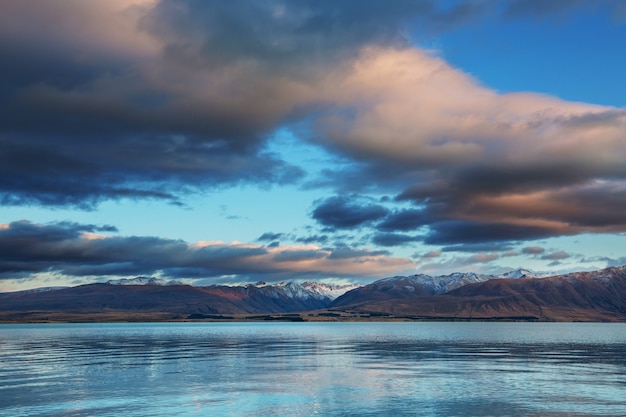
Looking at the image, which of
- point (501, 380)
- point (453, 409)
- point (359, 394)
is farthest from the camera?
point (501, 380)

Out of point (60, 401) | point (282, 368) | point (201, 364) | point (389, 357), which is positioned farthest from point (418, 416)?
point (389, 357)

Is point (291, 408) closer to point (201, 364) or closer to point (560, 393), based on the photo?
point (560, 393)

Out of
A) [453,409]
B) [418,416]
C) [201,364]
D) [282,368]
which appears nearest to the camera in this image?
[418,416]

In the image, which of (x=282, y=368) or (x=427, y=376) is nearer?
(x=427, y=376)

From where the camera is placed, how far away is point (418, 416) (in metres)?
53.6

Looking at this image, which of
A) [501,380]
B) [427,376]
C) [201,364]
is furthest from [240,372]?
[501,380]

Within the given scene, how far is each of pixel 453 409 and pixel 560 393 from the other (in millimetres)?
17767

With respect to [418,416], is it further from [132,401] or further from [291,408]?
[132,401]

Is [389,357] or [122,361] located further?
[389,357]

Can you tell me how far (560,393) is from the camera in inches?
2653

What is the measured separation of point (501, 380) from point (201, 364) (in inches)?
1986

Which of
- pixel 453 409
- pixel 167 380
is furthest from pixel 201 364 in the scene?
pixel 453 409

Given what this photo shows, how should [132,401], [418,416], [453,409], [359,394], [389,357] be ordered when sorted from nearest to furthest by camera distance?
[418,416], [453,409], [132,401], [359,394], [389,357]

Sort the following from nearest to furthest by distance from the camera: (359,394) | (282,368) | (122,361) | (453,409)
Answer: (453,409) → (359,394) → (282,368) → (122,361)
